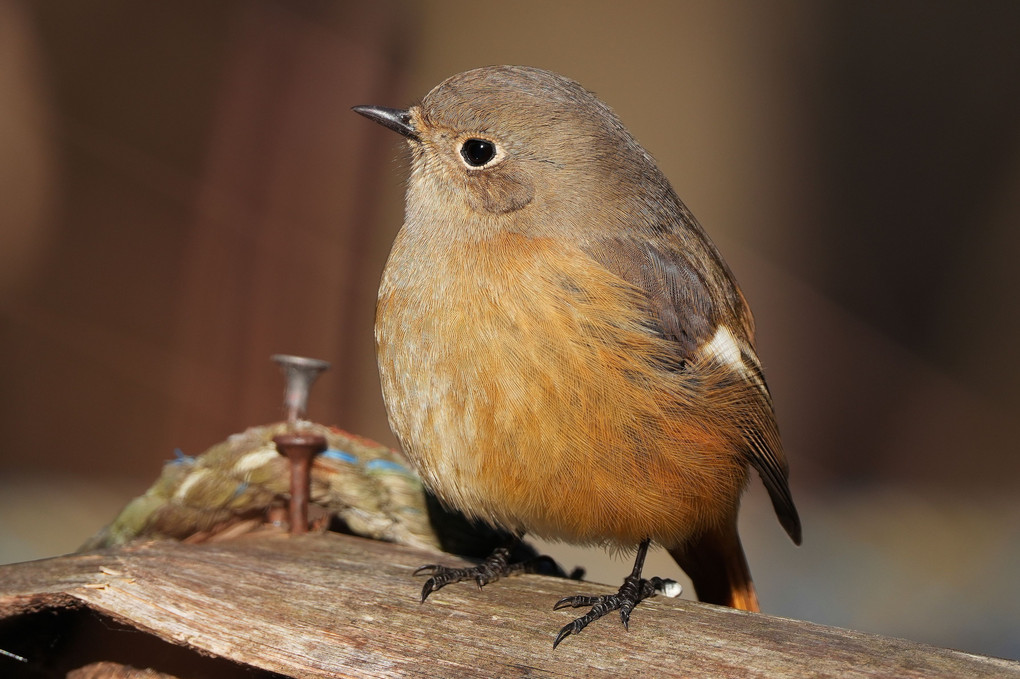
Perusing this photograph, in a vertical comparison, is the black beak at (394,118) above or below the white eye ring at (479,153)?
above

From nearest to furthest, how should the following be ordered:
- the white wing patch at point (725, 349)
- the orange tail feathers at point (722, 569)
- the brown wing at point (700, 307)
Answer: the brown wing at point (700, 307)
the white wing patch at point (725, 349)
the orange tail feathers at point (722, 569)

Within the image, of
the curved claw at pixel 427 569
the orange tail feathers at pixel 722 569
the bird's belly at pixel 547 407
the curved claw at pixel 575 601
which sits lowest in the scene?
the curved claw at pixel 575 601

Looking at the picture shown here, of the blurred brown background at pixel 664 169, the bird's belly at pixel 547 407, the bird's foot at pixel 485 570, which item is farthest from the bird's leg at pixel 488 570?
the blurred brown background at pixel 664 169

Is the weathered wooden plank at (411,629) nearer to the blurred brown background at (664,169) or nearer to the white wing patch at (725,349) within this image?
the white wing patch at (725,349)

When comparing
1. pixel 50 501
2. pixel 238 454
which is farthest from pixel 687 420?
pixel 50 501

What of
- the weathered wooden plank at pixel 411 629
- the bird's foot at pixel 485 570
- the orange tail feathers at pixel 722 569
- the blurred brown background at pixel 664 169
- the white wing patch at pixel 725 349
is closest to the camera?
the weathered wooden plank at pixel 411 629

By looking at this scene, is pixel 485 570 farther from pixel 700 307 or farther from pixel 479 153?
pixel 479 153

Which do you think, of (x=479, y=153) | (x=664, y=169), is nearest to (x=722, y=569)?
(x=479, y=153)

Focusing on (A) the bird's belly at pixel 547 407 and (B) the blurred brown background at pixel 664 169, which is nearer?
(A) the bird's belly at pixel 547 407
